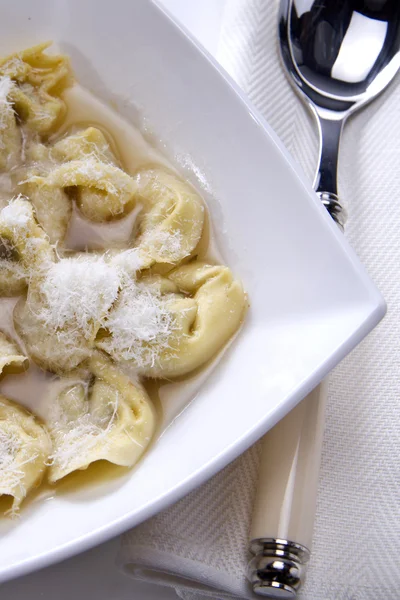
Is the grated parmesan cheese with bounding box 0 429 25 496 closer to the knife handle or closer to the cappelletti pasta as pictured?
the cappelletti pasta

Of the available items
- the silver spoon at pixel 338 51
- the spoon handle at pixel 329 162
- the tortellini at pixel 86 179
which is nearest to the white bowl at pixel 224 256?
the tortellini at pixel 86 179

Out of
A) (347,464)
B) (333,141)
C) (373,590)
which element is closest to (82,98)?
(333,141)

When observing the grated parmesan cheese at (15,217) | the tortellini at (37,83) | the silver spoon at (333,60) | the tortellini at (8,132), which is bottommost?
the grated parmesan cheese at (15,217)

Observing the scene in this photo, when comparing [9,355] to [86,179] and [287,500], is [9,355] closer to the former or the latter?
[86,179]

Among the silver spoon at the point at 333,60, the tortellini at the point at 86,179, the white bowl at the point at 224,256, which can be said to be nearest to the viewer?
the white bowl at the point at 224,256

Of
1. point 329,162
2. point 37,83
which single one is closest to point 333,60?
point 329,162

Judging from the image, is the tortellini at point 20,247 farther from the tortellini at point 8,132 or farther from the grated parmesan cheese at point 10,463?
the grated parmesan cheese at point 10,463

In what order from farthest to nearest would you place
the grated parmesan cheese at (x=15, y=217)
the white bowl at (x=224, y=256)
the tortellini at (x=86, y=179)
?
the tortellini at (x=86, y=179) → the grated parmesan cheese at (x=15, y=217) → the white bowl at (x=224, y=256)
